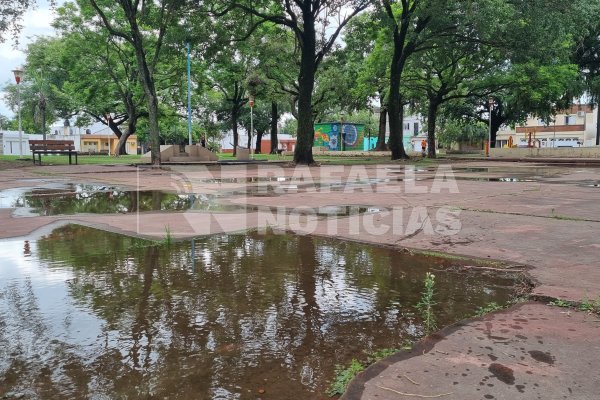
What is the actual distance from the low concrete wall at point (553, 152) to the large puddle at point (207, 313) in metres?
30.7

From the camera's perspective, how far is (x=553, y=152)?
1256 inches

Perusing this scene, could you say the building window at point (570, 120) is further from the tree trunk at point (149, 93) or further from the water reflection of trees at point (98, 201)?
the water reflection of trees at point (98, 201)

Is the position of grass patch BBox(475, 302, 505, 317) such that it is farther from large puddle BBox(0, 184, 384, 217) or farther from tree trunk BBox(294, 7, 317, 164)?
tree trunk BBox(294, 7, 317, 164)

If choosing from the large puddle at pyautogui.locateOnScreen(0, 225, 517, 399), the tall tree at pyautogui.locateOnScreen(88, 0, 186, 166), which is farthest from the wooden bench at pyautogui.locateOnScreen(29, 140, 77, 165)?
the large puddle at pyautogui.locateOnScreen(0, 225, 517, 399)

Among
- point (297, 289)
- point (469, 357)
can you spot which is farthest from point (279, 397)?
point (297, 289)

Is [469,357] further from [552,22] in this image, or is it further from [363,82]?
[363,82]

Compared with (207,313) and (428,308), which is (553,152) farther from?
(207,313)

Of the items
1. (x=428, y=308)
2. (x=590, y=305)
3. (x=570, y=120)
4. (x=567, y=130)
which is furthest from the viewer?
(x=570, y=120)

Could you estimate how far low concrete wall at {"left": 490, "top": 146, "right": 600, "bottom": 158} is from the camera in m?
29.7

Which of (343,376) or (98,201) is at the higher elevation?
(98,201)

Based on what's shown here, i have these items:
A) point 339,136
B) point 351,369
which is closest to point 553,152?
point 339,136

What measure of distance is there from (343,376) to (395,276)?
1706mm

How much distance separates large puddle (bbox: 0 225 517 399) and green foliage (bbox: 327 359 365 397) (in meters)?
0.05

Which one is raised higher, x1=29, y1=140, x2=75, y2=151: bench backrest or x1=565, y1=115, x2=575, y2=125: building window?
x1=565, y1=115, x2=575, y2=125: building window
